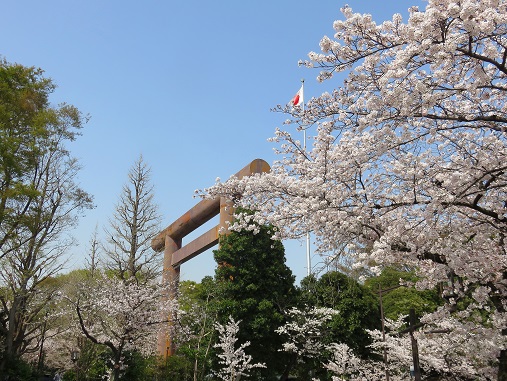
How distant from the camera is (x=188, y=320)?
1548 centimetres

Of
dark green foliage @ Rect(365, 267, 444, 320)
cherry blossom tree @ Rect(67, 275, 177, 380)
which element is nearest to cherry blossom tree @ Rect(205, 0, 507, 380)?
cherry blossom tree @ Rect(67, 275, 177, 380)

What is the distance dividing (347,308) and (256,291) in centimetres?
331

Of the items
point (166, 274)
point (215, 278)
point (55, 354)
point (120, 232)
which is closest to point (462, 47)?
point (215, 278)

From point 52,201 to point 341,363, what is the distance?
35.9ft

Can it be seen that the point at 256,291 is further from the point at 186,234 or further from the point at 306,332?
the point at 186,234

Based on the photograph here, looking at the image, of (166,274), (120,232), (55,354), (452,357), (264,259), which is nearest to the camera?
(452,357)

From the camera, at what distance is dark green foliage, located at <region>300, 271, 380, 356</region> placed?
48.6ft

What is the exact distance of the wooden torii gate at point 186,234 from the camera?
16.5 metres

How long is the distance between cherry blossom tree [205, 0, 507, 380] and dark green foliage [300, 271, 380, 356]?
26.2 ft

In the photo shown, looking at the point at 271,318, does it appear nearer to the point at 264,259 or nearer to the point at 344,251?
the point at 264,259

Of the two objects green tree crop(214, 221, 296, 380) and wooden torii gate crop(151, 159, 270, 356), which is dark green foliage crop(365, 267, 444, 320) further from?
wooden torii gate crop(151, 159, 270, 356)

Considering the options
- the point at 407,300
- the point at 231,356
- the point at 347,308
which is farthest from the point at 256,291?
the point at 407,300

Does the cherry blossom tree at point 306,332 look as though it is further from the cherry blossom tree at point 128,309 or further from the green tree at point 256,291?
the cherry blossom tree at point 128,309

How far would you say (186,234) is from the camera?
73.2ft
